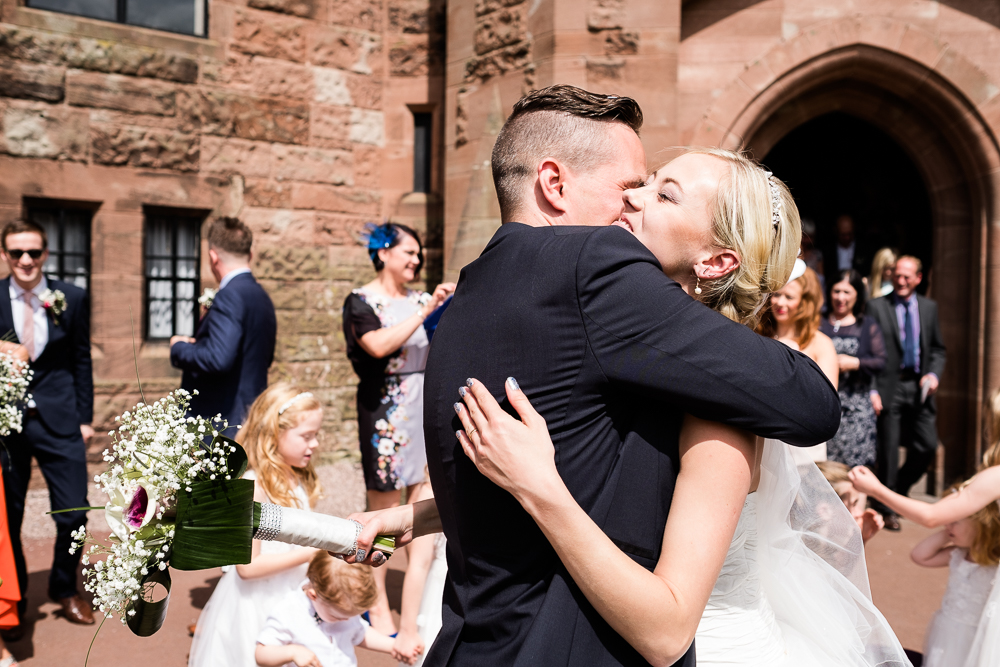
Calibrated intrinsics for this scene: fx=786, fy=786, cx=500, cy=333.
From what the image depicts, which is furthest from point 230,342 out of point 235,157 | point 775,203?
point 235,157

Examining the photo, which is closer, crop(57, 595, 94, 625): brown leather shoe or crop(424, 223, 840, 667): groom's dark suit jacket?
crop(424, 223, 840, 667): groom's dark suit jacket

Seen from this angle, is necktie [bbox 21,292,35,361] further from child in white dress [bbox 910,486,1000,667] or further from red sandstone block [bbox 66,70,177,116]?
child in white dress [bbox 910,486,1000,667]

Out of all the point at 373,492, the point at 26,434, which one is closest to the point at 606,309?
the point at 373,492

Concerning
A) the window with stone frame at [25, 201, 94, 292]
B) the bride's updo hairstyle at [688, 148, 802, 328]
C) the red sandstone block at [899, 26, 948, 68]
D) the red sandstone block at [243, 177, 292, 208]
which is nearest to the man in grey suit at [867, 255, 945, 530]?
the red sandstone block at [899, 26, 948, 68]

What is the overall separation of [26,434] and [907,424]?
651 cm

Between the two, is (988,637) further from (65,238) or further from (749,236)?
(65,238)

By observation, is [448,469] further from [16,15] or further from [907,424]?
[16,15]

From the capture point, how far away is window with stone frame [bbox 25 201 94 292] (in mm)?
6645

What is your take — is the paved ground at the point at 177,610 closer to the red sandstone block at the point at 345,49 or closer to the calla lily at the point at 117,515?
the calla lily at the point at 117,515

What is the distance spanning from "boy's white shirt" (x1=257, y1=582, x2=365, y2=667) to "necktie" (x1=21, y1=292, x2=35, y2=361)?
97.8 inches

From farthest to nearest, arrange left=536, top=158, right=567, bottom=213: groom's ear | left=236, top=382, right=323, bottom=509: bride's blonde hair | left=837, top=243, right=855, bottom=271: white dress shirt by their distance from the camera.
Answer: left=837, top=243, right=855, bottom=271: white dress shirt
left=236, top=382, right=323, bottom=509: bride's blonde hair
left=536, top=158, right=567, bottom=213: groom's ear

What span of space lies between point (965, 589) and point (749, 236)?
7.90 feet

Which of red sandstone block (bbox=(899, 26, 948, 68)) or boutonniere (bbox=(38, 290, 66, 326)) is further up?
red sandstone block (bbox=(899, 26, 948, 68))

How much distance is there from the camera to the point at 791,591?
194 centimetres
